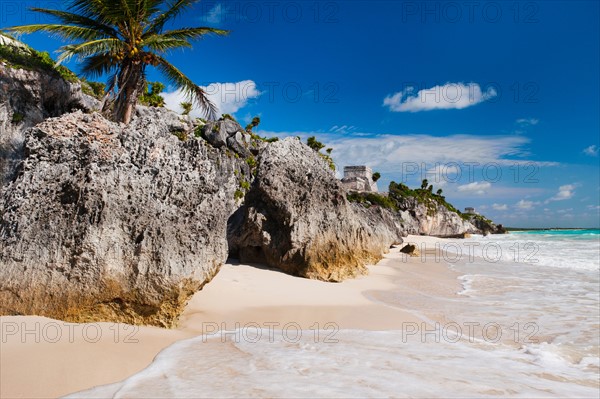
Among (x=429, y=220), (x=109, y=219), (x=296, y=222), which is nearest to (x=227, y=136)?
(x=296, y=222)

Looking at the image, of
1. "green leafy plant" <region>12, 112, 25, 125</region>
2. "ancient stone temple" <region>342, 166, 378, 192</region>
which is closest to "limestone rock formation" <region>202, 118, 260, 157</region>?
"green leafy plant" <region>12, 112, 25, 125</region>

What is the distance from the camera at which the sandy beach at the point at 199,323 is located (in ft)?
11.1

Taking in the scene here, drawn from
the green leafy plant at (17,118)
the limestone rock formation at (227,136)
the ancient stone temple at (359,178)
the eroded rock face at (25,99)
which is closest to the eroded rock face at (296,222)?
the eroded rock face at (25,99)

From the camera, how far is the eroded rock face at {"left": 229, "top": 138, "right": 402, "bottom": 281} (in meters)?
9.41

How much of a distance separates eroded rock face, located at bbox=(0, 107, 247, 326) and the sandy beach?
29cm

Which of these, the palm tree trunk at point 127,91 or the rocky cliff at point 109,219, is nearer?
the rocky cliff at point 109,219

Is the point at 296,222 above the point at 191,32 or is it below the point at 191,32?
below

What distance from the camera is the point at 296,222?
9.48 metres

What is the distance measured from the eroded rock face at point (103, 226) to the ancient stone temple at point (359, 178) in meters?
63.7

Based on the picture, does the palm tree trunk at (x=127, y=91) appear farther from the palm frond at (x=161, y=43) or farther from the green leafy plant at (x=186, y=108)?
the green leafy plant at (x=186, y=108)

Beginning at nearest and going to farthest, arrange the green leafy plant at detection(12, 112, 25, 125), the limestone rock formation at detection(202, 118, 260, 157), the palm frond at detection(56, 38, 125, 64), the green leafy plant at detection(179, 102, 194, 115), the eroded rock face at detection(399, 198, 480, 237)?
the palm frond at detection(56, 38, 125, 64), the green leafy plant at detection(12, 112, 25, 125), the limestone rock formation at detection(202, 118, 260, 157), the green leafy plant at detection(179, 102, 194, 115), the eroded rock face at detection(399, 198, 480, 237)

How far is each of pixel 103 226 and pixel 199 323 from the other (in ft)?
6.47

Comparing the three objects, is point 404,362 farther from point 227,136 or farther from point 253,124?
point 253,124

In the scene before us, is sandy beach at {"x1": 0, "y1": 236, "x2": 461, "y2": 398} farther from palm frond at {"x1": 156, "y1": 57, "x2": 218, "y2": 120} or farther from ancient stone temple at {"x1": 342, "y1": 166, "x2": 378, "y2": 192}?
ancient stone temple at {"x1": 342, "y1": 166, "x2": 378, "y2": 192}
